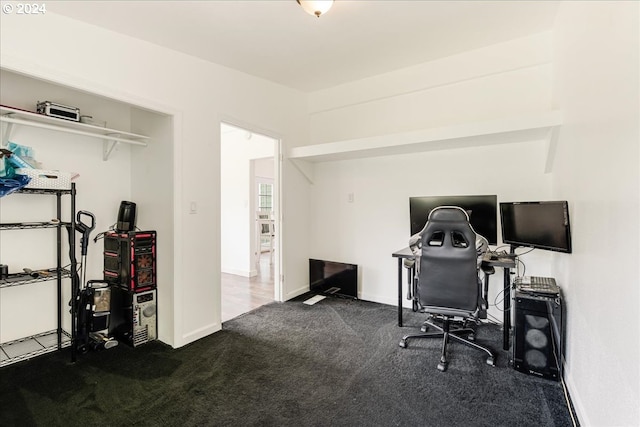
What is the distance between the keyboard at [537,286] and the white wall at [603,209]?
Answer: 0.10m

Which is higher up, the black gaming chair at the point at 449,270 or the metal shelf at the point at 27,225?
the metal shelf at the point at 27,225

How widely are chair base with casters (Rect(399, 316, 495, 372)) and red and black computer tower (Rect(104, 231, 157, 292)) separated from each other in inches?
94.2

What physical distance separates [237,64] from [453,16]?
207 centimetres

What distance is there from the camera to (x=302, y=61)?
10.3ft

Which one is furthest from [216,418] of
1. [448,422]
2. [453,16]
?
[453,16]

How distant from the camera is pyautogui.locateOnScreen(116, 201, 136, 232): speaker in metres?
2.78

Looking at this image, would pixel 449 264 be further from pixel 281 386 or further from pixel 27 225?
pixel 27 225

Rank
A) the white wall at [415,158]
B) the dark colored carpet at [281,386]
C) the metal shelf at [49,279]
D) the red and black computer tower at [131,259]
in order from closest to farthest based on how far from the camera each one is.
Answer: the dark colored carpet at [281,386] → the metal shelf at [49,279] → the red and black computer tower at [131,259] → the white wall at [415,158]

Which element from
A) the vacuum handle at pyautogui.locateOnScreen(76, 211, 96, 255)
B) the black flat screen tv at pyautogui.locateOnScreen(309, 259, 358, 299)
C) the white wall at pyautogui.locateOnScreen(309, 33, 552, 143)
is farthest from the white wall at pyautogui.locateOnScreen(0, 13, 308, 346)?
the black flat screen tv at pyautogui.locateOnScreen(309, 259, 358, 299)

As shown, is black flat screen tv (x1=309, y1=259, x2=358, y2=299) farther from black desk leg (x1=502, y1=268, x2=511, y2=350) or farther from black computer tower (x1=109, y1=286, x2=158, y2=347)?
black computer tower (x1=109, y1=286, x2=158, y2=347)

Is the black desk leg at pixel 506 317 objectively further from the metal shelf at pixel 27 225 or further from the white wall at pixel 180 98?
the metal shelf at pixel 27 225

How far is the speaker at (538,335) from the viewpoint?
6.83ft

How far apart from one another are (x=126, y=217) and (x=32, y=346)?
1.26 m

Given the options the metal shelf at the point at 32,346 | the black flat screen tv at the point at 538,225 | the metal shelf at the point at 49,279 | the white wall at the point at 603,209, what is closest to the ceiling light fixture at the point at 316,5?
the white wall at the point at 603,209
